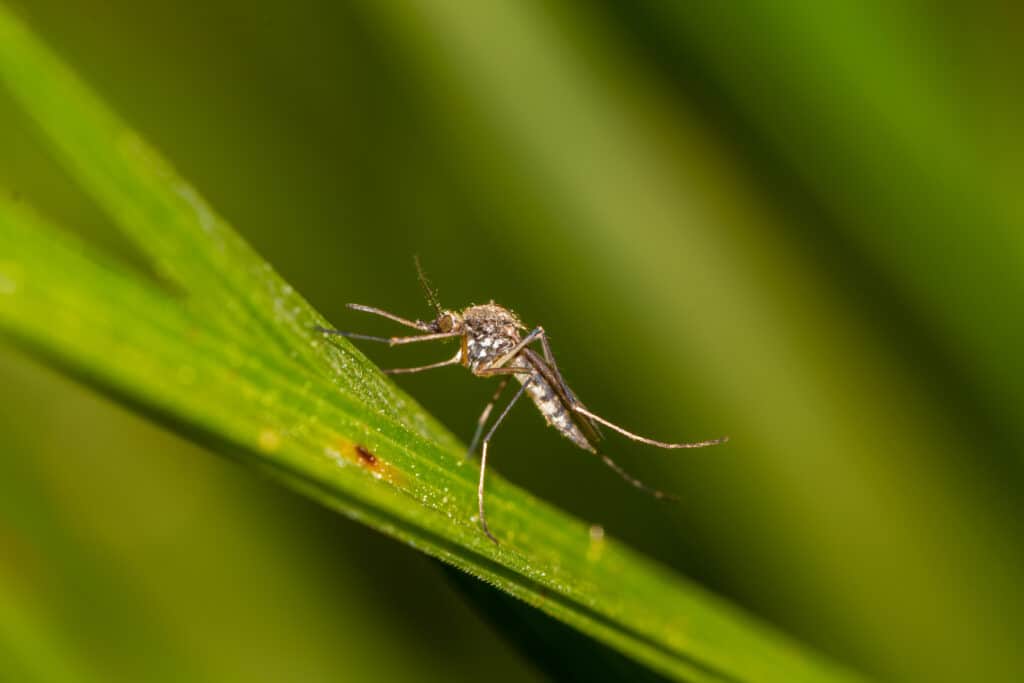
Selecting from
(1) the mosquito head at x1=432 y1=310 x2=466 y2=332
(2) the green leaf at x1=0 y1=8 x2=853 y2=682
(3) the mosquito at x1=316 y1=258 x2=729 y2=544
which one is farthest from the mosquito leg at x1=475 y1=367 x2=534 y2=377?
(2) the green leaf at x1=0 y1=8 x2=853 y2=682

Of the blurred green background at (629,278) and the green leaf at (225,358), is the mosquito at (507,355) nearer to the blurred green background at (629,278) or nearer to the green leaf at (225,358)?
the blurred green background at (629,278)

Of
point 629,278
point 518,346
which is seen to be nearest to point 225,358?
point 518,346

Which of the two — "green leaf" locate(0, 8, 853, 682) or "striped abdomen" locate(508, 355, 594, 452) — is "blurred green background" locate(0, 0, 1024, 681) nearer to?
"striped abdomen" locate(508, 355, 594, 452)

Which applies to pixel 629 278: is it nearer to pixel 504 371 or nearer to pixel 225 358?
pixel 504 371

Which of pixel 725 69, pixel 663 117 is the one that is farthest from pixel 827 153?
pixel 663 117

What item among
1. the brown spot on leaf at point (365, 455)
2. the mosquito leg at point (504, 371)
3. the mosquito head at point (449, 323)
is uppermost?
the mosquito head at point (449, 323)

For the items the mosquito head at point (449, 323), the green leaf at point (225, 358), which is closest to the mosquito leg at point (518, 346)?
the mosquito head at point (449, 323)

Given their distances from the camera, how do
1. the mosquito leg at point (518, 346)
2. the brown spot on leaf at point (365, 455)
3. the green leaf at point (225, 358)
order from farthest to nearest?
the mosquito leg at point (518, 346), the brown spot on leaf at point (365, 455), the green leaf at point (225, 358)

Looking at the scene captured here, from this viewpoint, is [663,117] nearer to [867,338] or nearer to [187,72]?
[867,338]
